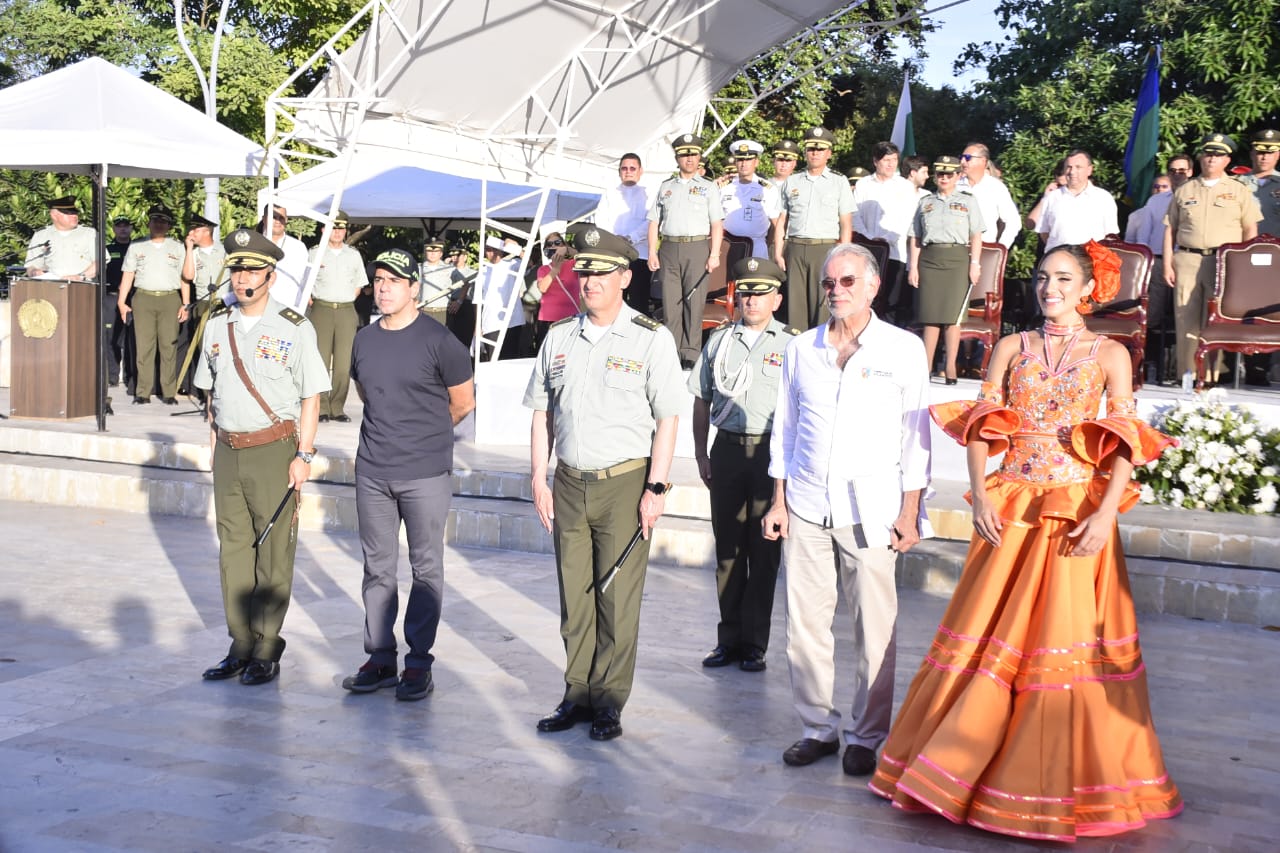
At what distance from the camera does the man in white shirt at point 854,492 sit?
15.5 ft

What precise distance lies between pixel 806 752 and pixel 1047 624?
1045mm

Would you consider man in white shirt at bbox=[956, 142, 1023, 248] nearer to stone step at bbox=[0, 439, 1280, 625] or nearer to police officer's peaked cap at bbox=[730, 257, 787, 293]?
stone step at bbox=[0, 439, 1280, 625]

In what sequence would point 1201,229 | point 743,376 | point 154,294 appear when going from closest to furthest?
point 743,376 → point 1201,229 → point 154,294

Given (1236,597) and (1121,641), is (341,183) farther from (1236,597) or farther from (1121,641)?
(1121,641)

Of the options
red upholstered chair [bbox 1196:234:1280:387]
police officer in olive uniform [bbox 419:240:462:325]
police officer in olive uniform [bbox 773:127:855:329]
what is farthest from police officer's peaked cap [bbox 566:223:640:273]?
police officer in olive uniform [bbox 419:240:462:325]

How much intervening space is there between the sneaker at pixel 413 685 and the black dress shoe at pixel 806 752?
5.27 ft

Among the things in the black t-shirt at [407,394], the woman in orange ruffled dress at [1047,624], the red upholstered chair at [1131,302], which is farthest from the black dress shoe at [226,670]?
the red upholstered chair at [1131,302]

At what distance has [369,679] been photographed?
5777 mm

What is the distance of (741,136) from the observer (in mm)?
23078

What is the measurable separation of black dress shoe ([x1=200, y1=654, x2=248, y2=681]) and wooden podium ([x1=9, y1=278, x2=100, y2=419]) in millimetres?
6547

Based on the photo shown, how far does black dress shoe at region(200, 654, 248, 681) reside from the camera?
594 centimetres

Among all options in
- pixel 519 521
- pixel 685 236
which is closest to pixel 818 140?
pixel 685 236

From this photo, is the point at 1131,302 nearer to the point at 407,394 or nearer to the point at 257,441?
the point at 407,394

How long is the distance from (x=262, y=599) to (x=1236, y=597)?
16.8 feet
